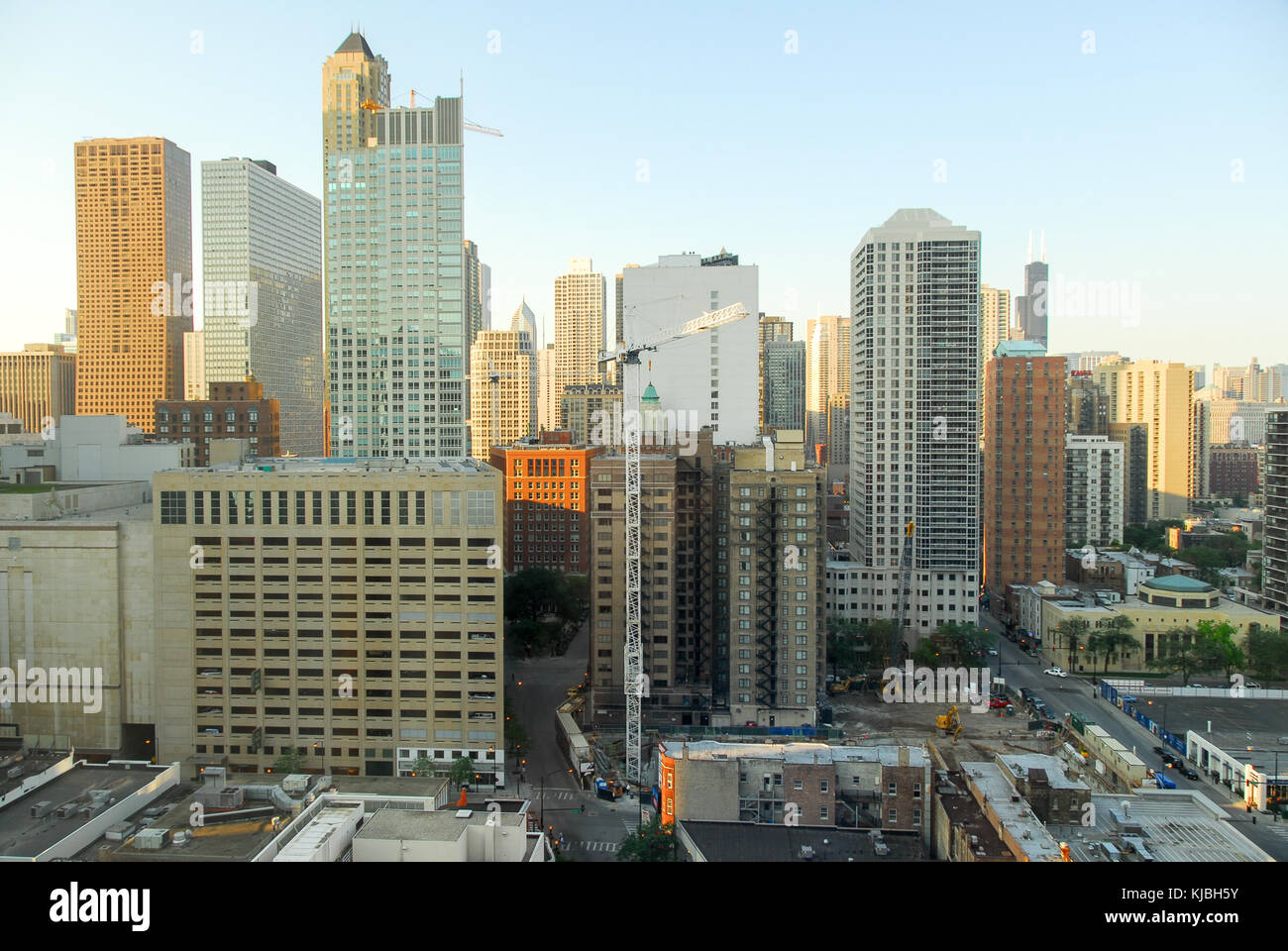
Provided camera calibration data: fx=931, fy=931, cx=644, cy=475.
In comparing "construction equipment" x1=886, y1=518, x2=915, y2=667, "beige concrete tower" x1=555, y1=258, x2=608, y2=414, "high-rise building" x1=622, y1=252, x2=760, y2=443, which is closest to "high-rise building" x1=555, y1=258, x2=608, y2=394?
"beige concrete tower" x1=555, y1=258, x2=608, y2=414

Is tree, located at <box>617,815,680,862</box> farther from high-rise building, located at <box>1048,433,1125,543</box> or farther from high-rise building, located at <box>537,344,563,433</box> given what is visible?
high-rise building, located at <box>537,344,563,433</box>

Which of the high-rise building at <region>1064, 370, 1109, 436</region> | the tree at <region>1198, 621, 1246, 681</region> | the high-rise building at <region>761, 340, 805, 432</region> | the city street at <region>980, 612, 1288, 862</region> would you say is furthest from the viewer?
the high-rise building at <region>761, 340, 805, 432</region>

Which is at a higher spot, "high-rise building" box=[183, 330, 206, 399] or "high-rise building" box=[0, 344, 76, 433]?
"high-rise building" box=[183, 330, 206, 399]

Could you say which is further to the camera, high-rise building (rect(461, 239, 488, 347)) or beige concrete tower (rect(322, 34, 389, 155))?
high-rise building (rect(461, 239, 488, 347))

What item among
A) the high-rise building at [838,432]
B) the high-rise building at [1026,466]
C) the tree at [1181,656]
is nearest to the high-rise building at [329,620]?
the tree at [1181,656]

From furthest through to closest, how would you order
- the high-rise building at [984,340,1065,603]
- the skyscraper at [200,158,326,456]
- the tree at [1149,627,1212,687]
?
1. the skyscraper at [200,158,326,456]
2. the high-rise building at [984,340,1065,603]
3. the tree at [1149,627,1212,687]
